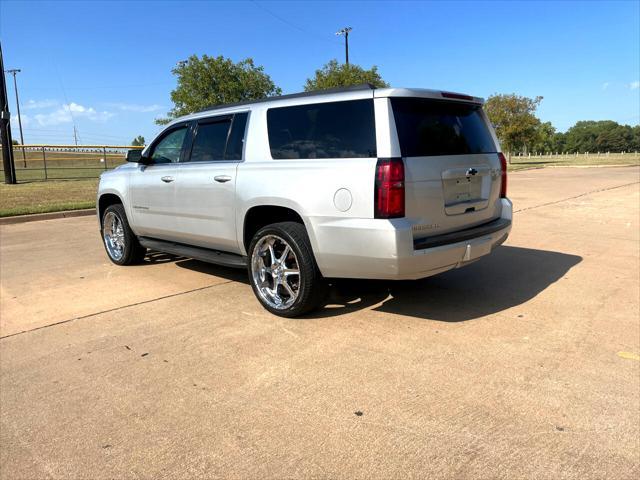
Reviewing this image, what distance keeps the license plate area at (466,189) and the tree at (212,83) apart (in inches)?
1013

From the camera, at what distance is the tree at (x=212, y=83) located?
1119 inches

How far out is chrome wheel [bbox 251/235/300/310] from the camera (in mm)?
4402

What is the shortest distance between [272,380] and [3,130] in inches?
786

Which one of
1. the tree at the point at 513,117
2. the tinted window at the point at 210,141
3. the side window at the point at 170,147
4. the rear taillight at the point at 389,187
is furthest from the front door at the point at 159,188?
the tree at the point at 513,117

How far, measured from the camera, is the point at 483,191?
14.6 ft

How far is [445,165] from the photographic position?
3.95 m

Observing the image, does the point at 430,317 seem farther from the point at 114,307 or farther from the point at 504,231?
the point at 114,307

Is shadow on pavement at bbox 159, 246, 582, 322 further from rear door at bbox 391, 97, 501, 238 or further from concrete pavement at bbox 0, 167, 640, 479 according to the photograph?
rear door at bbox 391, 97, 501, 238

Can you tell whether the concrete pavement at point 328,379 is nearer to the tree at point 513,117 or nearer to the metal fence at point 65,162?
the metal fence at point 65,162

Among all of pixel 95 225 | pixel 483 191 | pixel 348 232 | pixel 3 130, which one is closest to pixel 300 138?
pixel 348 232

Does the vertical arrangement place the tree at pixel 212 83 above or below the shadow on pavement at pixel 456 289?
above

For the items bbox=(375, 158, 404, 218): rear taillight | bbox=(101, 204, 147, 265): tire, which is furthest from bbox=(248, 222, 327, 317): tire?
bbox=(101, 204, 147, 265): tire

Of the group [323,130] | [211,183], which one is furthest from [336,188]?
[211,183]

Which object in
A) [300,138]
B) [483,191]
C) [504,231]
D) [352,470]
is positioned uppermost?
[300,138]
